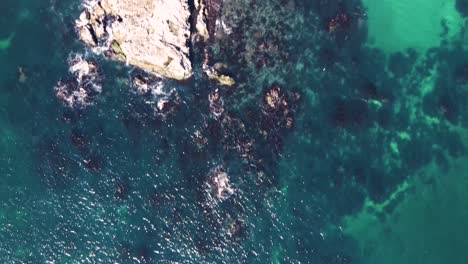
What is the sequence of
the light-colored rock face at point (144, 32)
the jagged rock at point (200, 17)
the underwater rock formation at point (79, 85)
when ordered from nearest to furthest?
the light-colored rock face at point (144, 32)
the jagged rock at point (200, 17)
the underwater rock formation at point (79, 85)

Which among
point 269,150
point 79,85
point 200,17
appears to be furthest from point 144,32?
point 269,150

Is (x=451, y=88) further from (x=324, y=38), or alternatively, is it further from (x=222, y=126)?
(x=222, y=126)

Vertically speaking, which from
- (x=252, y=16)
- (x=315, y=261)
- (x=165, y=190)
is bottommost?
(x=315, y=261)

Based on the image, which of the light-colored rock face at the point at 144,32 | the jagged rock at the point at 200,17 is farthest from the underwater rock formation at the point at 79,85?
the jagged rock at the point at 200,17

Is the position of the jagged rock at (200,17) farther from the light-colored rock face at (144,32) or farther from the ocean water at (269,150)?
the ocean water at (269,150)

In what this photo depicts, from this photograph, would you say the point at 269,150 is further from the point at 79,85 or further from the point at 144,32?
the point at 79,85

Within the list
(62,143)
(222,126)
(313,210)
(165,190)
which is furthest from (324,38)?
(62,143)

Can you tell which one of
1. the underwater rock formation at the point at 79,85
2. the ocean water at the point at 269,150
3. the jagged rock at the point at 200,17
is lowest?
the ocean water at the point at 269,150
